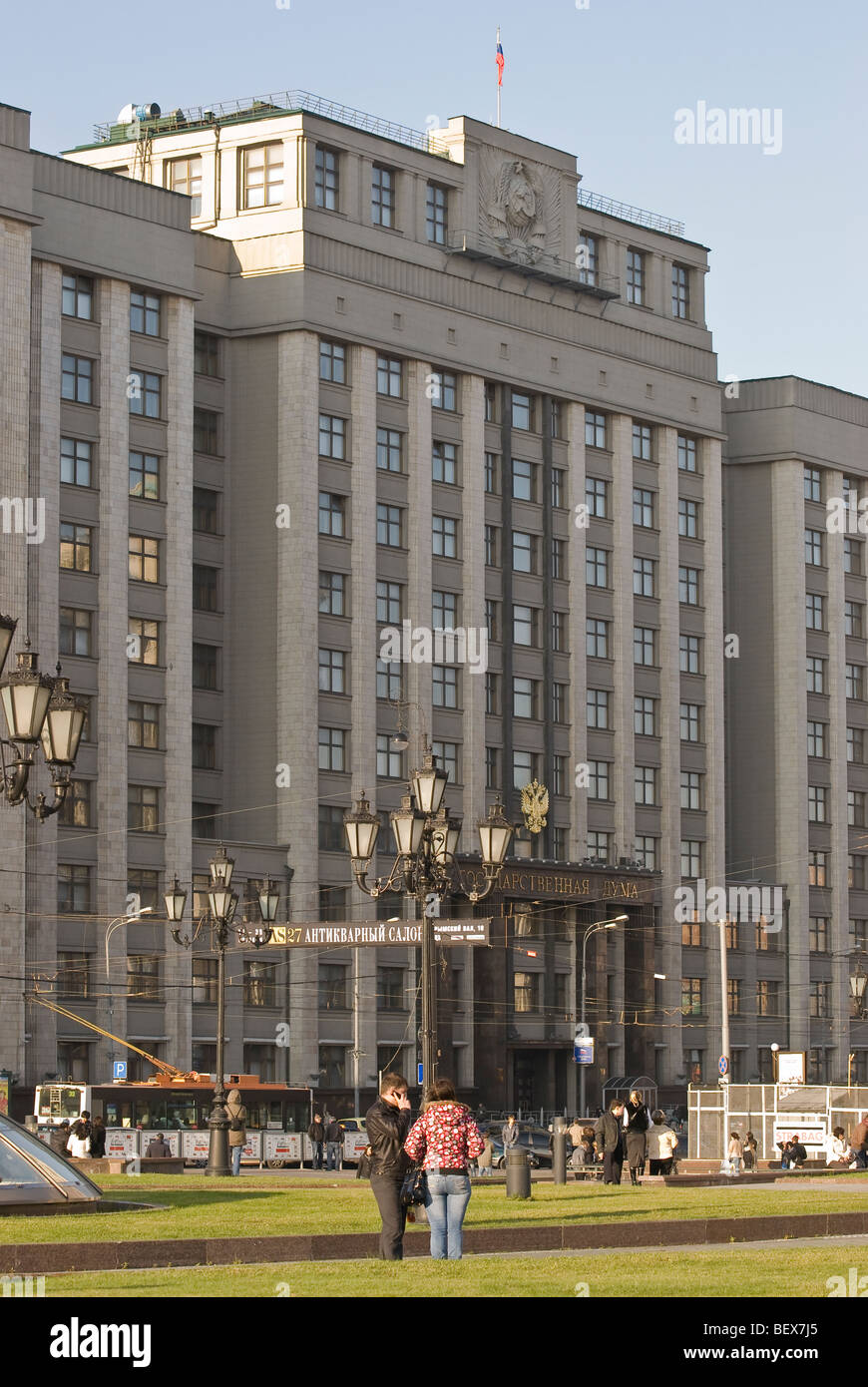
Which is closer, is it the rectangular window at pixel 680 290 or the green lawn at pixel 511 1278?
the green lawn at pixel 511 1278

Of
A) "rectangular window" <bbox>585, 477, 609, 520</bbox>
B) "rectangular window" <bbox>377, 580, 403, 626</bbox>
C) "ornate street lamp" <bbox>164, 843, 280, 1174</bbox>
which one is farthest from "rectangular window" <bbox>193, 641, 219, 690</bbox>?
"ornate street lamp" <bbox>164, 843, 280, 1174</bbox>

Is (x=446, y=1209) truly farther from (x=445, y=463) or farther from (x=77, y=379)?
(x=445, y=463)

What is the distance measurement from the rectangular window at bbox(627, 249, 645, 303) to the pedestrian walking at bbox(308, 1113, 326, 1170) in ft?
170

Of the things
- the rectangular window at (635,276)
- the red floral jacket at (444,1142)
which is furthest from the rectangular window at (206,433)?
the red floral jacket at (444,1142)

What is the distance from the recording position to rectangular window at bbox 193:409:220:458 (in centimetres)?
8475

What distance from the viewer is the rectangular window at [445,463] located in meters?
89.2

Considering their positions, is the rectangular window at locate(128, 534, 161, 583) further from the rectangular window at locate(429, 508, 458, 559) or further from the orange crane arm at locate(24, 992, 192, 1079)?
the orange crane arm at locate(24, 992, 192, 1079)

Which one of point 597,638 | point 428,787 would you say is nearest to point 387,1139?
point 428,787

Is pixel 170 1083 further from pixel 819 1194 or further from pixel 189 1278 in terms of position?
pixel 189 1278

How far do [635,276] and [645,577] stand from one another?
13.3 m

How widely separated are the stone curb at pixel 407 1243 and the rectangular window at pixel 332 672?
58.5 metres

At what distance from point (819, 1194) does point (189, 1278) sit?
1813 cm

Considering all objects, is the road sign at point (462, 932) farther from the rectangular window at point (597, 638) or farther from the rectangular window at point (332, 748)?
the rectangular window at point (597, 638)

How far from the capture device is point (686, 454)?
102 m
